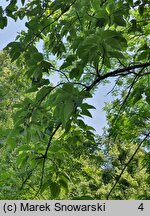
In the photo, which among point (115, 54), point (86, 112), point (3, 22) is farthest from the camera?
point (3, 22)

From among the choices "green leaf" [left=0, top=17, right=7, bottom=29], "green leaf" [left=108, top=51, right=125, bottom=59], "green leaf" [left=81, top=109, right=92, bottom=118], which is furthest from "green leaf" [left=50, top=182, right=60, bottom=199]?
"green leaf" [left=0, top=17, right=7, bottom=29]

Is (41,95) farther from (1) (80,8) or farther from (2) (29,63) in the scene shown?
(1) (80,8)

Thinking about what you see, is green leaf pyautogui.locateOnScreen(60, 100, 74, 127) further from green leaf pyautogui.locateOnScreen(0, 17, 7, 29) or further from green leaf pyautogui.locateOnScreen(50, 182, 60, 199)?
green leaf pyautogui.locateOnScreen(0, 17, 7, 29)

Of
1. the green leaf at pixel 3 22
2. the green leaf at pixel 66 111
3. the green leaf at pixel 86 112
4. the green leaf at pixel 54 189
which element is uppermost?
the green leaf at pixel 3 22

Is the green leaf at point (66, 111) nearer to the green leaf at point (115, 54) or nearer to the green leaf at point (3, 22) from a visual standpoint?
the green leaf at point (115, 54)

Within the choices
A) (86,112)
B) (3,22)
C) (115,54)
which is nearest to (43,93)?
(86,112)

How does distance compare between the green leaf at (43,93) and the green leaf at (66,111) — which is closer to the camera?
the green leaf at (66,111)

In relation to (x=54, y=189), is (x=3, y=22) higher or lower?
higher

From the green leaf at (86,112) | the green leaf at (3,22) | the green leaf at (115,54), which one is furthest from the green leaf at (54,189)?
the green leaf at (3,22)

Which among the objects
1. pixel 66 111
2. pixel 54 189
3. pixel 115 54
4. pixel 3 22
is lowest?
pixel 54 189

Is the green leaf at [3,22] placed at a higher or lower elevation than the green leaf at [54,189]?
higher

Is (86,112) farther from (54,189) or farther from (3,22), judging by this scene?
(3,22)

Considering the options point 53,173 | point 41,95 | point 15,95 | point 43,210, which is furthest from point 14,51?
point 15,95

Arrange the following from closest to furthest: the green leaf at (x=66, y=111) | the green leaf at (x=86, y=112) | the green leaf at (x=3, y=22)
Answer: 1. the green leaf at (x=66, y=111)
2. the green leaf at (x=86, y=112)
3. the green leaf at (x=3, y=22)
